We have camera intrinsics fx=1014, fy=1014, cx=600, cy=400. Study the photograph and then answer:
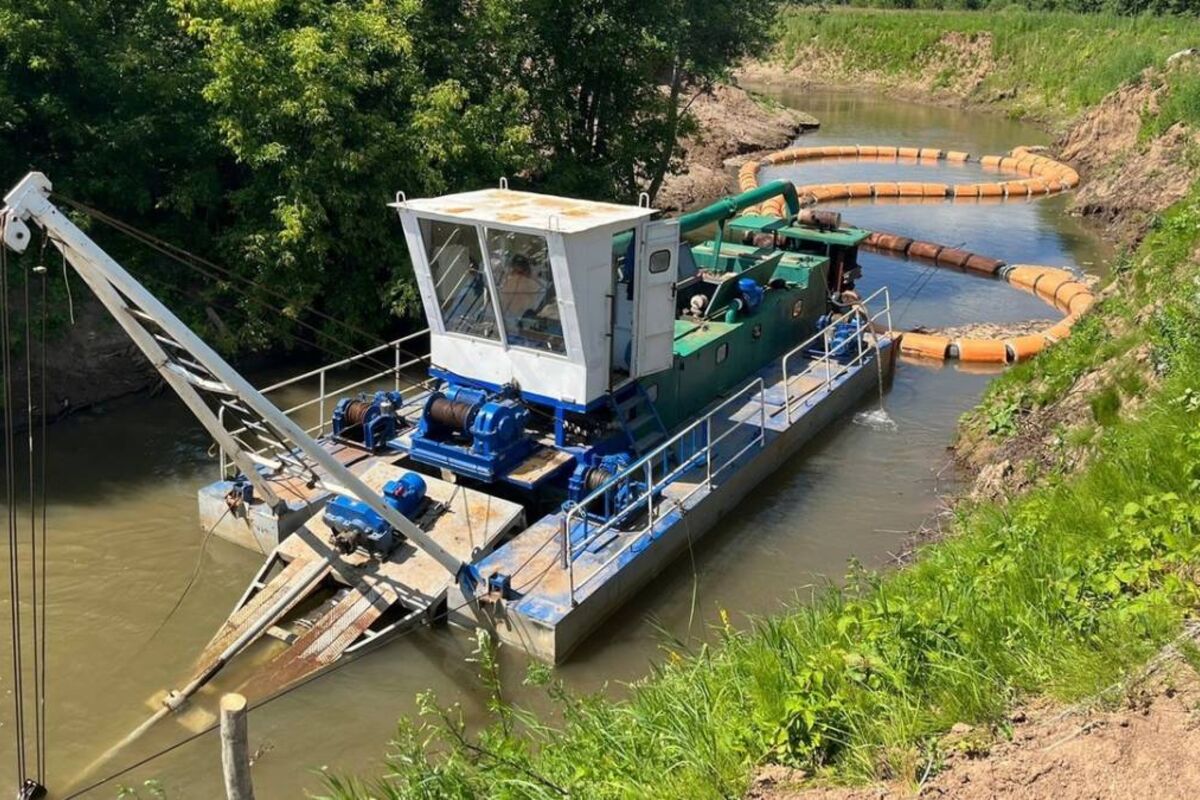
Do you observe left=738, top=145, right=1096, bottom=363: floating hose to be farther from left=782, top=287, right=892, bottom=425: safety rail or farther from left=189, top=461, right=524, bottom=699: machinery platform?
left=189, top=461, right=524, bottom=699: machinery platform

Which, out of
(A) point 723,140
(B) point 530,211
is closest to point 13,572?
(B) point 530,211

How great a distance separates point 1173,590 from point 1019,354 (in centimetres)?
1341

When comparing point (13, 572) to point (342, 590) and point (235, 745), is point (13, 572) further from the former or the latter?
point (342, 590)

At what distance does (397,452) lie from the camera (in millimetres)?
11625

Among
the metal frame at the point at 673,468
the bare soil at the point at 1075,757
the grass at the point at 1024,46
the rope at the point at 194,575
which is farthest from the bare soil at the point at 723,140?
the bare soil at the point at 1075,757

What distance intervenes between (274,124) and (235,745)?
40.7 feet

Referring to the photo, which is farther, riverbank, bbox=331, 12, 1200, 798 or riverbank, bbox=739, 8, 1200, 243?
riverbank, bbox=739, 8, 1200, 243

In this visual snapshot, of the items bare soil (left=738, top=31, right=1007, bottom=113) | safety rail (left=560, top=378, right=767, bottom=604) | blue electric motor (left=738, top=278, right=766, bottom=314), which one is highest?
bare soil (left=738, top=31, right=1007, bottom=113)

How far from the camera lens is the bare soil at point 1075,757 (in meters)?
4.29

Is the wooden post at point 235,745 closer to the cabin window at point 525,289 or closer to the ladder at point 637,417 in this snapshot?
the cabin window at point 525,289

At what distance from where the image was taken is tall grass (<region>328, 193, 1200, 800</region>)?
4.98 m

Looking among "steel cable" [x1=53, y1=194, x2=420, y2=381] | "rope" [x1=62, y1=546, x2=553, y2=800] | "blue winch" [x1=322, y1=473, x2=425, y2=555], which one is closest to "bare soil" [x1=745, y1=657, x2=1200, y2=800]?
"rope" [x1=62, y1=546, x2=553, y2=800]

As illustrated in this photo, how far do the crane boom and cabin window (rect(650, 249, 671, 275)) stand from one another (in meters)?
3.76

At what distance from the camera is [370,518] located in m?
9.57
